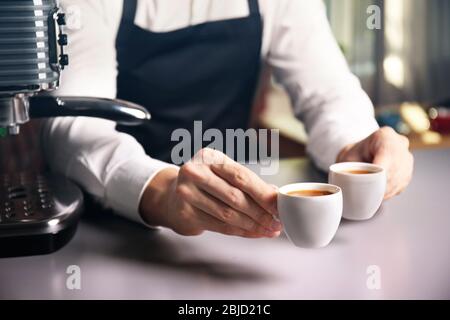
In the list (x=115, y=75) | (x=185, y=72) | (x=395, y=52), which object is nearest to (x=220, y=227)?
(x=115, y=75)

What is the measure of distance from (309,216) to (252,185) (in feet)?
0.21

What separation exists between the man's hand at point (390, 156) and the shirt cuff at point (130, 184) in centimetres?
25

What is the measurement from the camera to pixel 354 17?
2160 millimetres

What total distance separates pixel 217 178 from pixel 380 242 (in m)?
0.18

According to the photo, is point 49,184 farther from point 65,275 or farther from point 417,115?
point 417,115

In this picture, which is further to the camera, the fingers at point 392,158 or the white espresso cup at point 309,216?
the fingers at point 392,158

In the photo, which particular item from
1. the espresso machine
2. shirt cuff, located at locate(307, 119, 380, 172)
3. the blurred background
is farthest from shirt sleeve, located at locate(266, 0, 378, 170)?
the blurred background

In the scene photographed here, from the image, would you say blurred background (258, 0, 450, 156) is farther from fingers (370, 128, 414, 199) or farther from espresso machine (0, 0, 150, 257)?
espresso machine (0, 0, 150, 257)

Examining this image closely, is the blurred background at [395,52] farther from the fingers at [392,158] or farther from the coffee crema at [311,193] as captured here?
the coffee crema at [311,193]

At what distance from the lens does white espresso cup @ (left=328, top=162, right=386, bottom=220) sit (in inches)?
27.0

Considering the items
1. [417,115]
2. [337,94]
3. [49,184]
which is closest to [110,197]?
[49,184]

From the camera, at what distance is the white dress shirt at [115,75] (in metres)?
0.79
